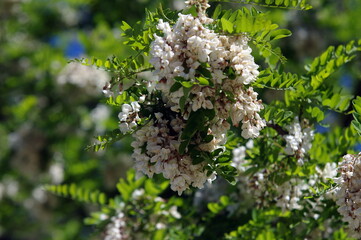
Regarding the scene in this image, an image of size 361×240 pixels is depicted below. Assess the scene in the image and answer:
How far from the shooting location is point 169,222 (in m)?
2.86

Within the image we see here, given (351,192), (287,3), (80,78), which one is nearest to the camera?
(351,192)

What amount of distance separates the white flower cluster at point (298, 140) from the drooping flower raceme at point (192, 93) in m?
0.38

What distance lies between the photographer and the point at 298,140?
2262 mm

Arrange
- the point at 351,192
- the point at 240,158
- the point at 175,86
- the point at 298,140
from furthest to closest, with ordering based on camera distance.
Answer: the point at 240,158 → the point at 298,140 → the point at 351,192 → the point at 175,86

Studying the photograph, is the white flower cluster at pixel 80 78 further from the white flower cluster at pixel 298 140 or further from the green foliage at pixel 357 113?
the green foliage at pixel 357 113

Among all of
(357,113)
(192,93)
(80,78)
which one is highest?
(192,93)

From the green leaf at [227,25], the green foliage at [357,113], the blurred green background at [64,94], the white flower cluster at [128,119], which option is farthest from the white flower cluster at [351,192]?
the blurred green background at [64,94]

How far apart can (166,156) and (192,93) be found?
8.4 inches

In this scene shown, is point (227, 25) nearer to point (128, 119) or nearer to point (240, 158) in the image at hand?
point (128, 119)

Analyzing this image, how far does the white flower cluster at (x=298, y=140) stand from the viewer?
7.39 ft

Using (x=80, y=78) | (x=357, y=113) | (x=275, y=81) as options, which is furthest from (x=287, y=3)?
(x=80, y=78)

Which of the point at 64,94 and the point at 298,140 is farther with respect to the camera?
the point at 64,94

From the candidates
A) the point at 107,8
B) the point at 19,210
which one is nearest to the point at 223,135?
the point at 107,8

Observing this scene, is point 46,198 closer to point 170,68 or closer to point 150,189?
point 150,189
